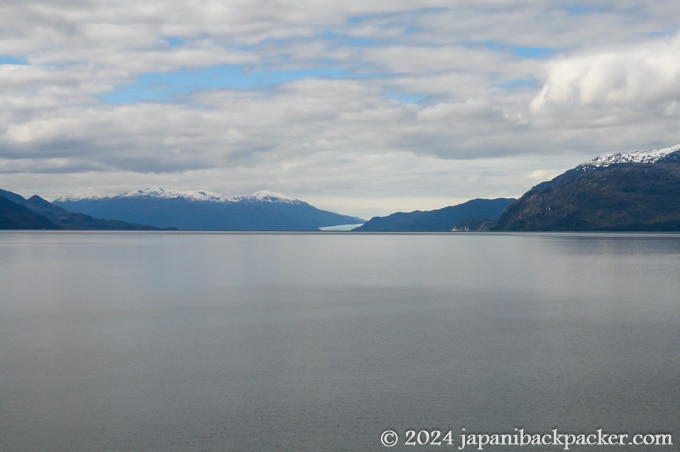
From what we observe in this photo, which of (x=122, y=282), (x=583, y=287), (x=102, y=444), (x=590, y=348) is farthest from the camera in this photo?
(x=122, y=282)

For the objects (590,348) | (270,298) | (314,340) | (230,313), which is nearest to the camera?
(590,348)

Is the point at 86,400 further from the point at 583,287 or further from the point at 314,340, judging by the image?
the point at 583,287

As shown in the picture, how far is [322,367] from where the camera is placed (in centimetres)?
3114

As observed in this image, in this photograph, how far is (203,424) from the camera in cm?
2303

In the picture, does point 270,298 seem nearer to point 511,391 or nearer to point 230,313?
point 230,313

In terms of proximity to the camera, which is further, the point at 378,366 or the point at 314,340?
the point at 314,340

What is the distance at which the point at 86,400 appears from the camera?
2575 cm

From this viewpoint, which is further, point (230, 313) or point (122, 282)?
point (122, 282)

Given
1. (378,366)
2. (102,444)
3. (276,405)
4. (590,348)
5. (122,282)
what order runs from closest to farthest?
(102,444) → (276,405) → (378,366) → (590,348) → (122,282)

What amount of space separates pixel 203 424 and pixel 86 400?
5.75 meters

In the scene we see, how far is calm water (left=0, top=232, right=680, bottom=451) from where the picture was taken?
2286 centimetres

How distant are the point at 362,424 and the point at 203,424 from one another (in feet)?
18.0

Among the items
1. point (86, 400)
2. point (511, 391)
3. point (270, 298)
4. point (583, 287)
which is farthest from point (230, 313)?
point (583, 287)

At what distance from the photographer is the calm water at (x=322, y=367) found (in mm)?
22859
